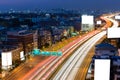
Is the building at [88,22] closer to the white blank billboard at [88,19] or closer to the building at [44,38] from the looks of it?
the white blank billboard at [88,19]

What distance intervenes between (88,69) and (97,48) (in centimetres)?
316

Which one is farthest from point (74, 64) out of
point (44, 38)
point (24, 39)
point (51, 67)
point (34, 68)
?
point (44, 38)

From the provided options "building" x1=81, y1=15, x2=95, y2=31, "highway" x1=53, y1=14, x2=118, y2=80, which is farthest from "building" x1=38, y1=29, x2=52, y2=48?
"highway" x1=53, y1=14, x2=118, y2=80

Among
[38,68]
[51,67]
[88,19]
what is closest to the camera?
[38,68]

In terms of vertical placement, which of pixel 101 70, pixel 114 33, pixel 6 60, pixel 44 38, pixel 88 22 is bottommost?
pixel 44 38

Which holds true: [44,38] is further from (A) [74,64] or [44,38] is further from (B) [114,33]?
(A) [74,64]

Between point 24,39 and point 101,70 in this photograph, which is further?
point 24,39

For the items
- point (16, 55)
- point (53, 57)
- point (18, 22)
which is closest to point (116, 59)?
point (53, 57)

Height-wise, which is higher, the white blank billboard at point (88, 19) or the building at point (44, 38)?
the white blank billboard at point (88, 19)

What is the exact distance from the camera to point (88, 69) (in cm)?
1502

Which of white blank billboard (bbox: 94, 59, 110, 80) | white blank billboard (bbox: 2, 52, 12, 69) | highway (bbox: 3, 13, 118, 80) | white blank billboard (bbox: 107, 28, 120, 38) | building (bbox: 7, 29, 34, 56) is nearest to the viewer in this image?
white blank billboard (bbox: 94, 59, 110, 80)

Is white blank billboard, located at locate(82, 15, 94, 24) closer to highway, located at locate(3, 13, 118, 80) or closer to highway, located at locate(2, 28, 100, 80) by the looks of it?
A: highway, located at locate(3, 13, 118, 80)

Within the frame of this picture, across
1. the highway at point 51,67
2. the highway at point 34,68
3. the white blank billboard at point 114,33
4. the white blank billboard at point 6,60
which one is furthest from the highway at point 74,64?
the white blank billboard at point 6,60

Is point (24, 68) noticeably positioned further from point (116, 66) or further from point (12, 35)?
point (12, 35)
